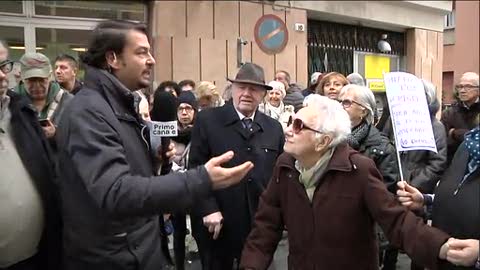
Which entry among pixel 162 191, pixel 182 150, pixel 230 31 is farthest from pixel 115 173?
pixel 230 31

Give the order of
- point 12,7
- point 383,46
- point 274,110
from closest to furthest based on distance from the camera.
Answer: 1. point 274,110
2. point 12,7
3. point 383,46

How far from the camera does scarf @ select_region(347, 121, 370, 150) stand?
3.96 meters

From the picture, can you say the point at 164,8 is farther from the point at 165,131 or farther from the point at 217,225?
the point at 165,131

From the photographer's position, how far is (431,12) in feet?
45.9

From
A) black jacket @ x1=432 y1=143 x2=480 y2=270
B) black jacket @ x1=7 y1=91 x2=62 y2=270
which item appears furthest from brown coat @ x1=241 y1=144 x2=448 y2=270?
black jacket @ x1=7 y1=91 x2=62 y2=270

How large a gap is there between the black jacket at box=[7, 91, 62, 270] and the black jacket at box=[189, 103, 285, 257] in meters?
1.22

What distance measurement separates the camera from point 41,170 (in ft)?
8.23

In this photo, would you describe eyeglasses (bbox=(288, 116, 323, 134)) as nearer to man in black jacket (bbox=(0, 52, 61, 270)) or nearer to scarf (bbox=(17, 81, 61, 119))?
man in black jacket (bbox=(0, 52, 61, 270))

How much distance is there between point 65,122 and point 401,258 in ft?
15.3

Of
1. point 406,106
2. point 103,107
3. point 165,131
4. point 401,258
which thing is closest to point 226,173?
point 103,107

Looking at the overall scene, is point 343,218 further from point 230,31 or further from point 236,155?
point 230,31

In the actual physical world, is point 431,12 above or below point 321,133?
above

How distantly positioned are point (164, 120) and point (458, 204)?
1370mm

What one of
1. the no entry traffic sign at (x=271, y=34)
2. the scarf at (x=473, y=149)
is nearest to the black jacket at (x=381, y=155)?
the scarf at (x=473, y=149)
